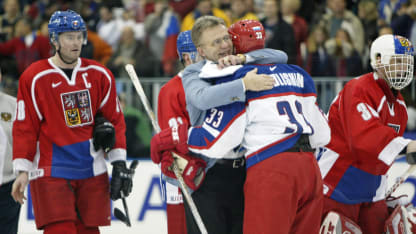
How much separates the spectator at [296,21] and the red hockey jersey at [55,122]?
3847 millimetres

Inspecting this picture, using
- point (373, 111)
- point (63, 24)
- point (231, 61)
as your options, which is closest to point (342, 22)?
point (373, 111)

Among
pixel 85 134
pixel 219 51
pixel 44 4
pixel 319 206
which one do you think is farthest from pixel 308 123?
pixel 44 4

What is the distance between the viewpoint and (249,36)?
334 centimetres

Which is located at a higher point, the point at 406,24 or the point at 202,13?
the point at 202,13

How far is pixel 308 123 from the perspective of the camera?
3221 mm

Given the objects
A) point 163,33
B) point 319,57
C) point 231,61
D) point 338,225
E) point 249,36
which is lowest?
point 338,225

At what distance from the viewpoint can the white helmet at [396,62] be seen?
3.98 metres

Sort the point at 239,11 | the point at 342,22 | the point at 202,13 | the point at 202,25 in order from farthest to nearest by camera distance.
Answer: the point at 202,13 < the point at 239,11 < the point at 342,22 < the point at 202,25

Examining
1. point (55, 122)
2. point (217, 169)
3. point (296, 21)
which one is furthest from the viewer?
point (296, 21)

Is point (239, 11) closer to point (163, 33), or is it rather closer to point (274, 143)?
point (163, 33)

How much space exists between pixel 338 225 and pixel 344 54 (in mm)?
3657

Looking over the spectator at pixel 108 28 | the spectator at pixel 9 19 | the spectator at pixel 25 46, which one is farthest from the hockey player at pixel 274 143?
the spectator at pixel 9 19

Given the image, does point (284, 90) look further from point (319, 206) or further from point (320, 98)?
point (320, 98)

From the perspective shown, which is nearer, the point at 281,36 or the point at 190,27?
the point at 281,36
